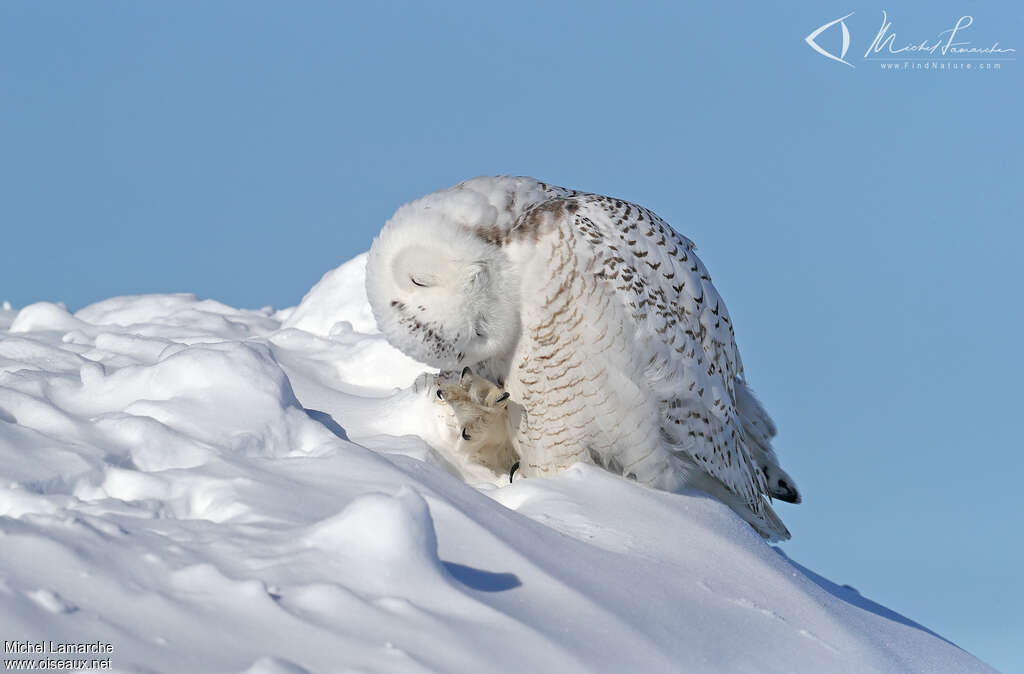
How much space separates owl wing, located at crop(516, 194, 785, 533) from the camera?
441 cm

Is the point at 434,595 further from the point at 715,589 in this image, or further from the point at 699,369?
the point at 699,369

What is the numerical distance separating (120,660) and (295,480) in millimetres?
1264

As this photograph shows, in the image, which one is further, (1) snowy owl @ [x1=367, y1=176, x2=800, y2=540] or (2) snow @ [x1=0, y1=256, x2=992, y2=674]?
(1) snowy owl @ [x1=367, y1=176, x2=800, y2=540]

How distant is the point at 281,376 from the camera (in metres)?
4.27

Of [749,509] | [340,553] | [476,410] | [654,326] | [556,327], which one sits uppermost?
[654,326]

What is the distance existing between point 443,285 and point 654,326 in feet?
2.84

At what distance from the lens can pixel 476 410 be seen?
4648mm

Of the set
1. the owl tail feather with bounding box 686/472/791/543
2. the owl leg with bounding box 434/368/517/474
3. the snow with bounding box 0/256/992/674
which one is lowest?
the snow with bounding box 0/256/992/674

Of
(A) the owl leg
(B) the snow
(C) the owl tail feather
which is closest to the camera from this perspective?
(B) the snow

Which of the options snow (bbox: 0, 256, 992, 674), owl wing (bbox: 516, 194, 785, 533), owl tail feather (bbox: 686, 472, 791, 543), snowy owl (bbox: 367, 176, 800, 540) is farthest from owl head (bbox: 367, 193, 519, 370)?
owl tail feather (bbox: 686, 472, 791, 543)

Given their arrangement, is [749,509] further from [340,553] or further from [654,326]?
[340,553]

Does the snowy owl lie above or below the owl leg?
above

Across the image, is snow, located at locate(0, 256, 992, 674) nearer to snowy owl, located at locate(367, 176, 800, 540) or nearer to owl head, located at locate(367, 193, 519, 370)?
snowy owl, located at locate(367, 176, 800, 540)

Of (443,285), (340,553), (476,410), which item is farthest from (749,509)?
(340,553)
